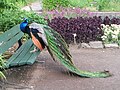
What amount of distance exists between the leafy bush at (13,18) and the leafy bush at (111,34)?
150 centimetres

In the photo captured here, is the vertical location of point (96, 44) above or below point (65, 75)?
below

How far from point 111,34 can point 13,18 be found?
2.41 metres

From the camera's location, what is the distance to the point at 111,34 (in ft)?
28.7

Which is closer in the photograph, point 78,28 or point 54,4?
point 78,28

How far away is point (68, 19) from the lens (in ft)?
30.2

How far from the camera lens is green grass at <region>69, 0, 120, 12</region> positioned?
478 inches

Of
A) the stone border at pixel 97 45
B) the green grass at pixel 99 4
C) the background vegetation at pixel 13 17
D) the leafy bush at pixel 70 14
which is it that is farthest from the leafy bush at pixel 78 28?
the green grass at pixel 99 4

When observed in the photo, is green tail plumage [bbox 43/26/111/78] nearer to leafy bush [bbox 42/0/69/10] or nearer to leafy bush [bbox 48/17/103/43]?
leafy bush [bbox 48/17/103/43]

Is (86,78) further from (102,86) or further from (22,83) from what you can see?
(22,83)

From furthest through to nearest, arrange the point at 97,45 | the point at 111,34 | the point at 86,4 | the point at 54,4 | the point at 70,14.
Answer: the point at 86,4, the point at 54,4, the point at 70,14, the point at 111,34, the point at 97,45

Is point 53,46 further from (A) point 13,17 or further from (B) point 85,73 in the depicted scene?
(A) point 13,17

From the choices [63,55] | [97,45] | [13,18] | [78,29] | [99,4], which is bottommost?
Result: [97,45]

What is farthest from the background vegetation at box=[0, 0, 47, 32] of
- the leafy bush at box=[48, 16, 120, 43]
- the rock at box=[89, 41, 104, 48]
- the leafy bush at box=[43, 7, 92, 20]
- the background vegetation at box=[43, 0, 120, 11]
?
the background vegetation at box=[43, 0, 120, 11]

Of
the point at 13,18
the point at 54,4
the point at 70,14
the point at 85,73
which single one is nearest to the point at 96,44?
the point at 70,14
